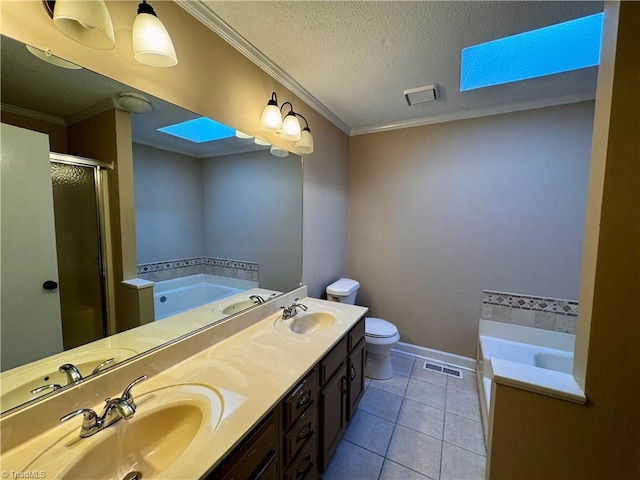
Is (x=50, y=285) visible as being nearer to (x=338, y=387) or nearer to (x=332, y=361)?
(x=332, y=361)

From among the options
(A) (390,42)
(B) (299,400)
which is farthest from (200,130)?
(B) (299,400)

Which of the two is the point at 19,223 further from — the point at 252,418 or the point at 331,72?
the point at 331,72

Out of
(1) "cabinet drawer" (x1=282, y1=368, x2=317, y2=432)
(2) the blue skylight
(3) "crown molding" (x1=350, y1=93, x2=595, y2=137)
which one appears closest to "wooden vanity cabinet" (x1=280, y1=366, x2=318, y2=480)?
(1) "cabinet drawer" (x1=282, y1=368, x2=317, y2=432)

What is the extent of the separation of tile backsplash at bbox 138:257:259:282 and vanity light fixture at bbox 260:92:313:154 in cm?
87

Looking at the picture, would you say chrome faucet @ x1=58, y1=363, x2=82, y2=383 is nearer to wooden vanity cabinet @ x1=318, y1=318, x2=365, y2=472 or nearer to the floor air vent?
wooden vanity cabinet @ x1=318, y1=318, x2=365, y2=472

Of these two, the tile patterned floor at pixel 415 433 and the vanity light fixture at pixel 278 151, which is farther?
the vanity light fixture at pixel 278 151

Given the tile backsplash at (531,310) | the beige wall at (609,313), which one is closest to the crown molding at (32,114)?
the beige wall at (609,313)

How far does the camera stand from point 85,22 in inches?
30.6

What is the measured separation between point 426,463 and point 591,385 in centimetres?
105

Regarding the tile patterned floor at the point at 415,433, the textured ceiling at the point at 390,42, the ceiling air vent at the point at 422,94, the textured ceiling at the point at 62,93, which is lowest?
the tile patterned floor at the point at 415,433

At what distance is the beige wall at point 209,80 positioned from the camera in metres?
0.84

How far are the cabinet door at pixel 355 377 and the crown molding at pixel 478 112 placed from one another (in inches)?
82.3

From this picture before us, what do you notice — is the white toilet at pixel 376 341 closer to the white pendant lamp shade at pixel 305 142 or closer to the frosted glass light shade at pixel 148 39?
the white pendant lamp shade at pixel 305 142

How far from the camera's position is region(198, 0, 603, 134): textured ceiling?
1.24 m
